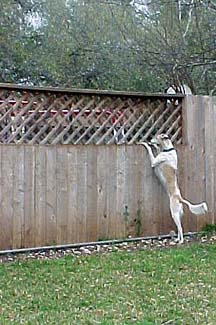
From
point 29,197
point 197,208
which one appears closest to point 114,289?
point 29,197

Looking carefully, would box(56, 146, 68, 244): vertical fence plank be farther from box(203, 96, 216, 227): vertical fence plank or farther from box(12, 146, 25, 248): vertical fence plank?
box(203, 96, 216, 227): vertical fence plank

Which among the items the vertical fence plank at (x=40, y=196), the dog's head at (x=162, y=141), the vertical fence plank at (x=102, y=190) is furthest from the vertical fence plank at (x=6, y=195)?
the dog's head at (x=162, y=141)

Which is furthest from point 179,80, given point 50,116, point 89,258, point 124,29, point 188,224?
point 89,258

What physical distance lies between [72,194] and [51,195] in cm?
24

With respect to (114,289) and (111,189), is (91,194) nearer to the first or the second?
(111,189)

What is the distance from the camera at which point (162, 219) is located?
22.5 feet

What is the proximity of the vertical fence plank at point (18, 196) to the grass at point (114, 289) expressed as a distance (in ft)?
1.57

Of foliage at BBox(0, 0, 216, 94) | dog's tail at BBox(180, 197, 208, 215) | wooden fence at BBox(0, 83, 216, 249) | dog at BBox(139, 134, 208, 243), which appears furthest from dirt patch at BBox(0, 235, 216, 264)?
foliage at BBox(0, 0, 216, 94)

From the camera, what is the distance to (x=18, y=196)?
6.00 metres

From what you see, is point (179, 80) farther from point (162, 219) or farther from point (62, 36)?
point (162, 219)

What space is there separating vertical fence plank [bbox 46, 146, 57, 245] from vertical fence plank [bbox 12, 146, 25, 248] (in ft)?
0.88

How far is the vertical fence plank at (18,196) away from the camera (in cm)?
597

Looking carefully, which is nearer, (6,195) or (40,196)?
(6,195)

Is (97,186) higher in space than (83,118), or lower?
lower
